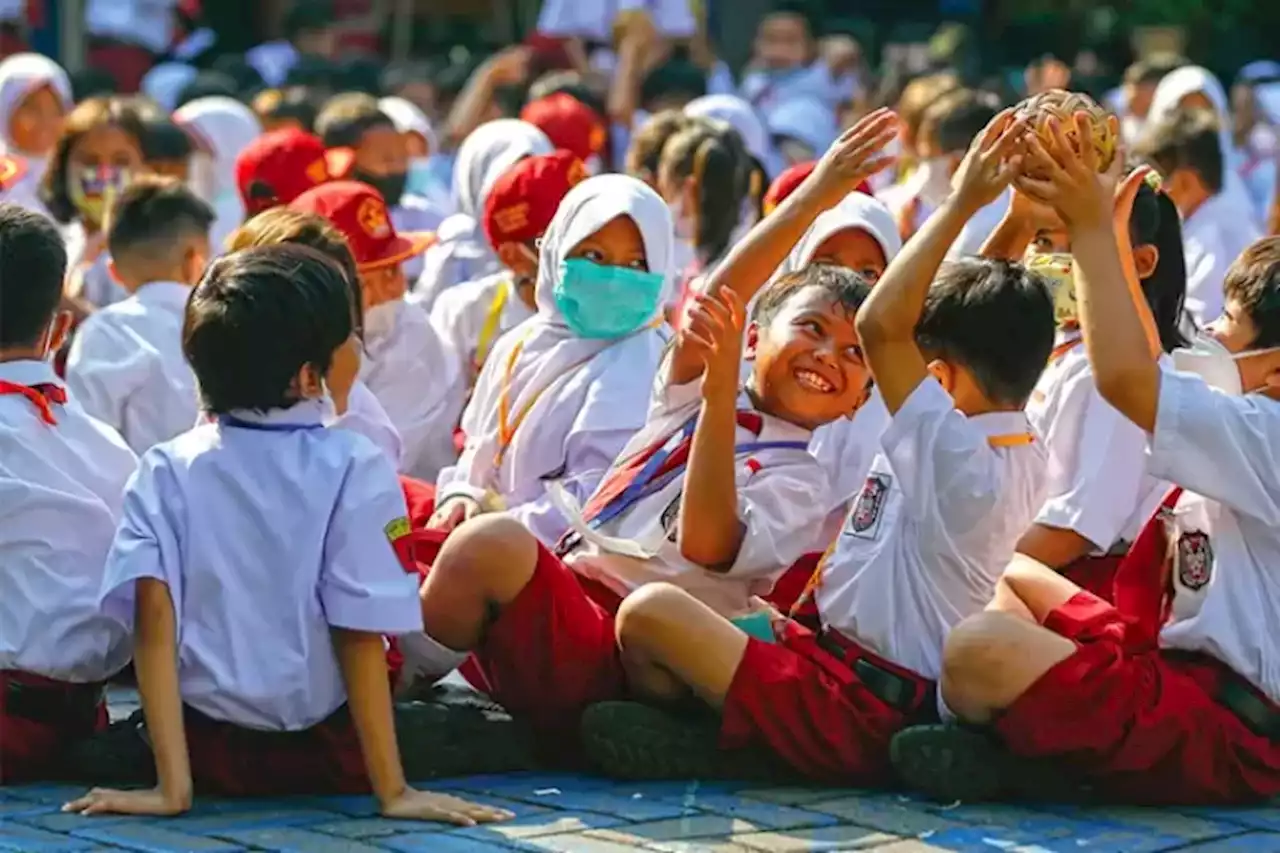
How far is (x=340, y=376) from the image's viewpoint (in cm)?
552

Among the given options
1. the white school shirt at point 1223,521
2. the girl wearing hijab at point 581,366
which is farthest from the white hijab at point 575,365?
the white school shirt at point 1223,521

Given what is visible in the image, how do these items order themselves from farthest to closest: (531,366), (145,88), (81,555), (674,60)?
(145,88)
(674,60)
(531,366)
(81,555)

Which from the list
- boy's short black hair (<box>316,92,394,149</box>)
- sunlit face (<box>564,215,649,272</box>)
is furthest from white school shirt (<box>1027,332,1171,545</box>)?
boy's short black hair (<box>316,92,394,149</box>)

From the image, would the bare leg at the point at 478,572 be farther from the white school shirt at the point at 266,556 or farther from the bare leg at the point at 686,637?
the white school shirt at the point at 266,556

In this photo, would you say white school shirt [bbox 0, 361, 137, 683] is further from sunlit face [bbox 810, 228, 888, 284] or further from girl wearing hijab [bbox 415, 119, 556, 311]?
girl wearing hijab [bbox 415, 119, 556, 311]

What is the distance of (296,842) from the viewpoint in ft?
14.5

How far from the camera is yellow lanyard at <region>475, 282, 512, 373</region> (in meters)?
7.46

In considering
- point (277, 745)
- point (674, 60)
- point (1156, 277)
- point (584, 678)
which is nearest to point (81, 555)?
point (277, 745)

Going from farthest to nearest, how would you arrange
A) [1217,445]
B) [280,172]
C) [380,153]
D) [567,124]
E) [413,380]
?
[567,124]
[380,153]
[280,172]
[413,380]
[1217,445]

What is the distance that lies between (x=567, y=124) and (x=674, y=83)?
2.83 m

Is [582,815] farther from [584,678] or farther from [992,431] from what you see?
[992,431]

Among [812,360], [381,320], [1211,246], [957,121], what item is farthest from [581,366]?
[1211,246]

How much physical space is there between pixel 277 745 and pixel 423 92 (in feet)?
32.6

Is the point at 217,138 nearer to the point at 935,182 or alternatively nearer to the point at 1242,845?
the point at 935,182
